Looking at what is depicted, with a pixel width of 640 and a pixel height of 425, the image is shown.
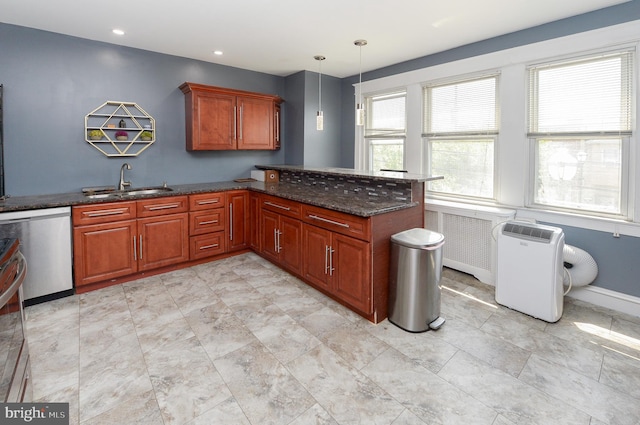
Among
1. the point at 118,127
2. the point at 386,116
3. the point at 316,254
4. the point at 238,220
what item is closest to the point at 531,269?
the point at 316,254

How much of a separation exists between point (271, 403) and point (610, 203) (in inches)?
126

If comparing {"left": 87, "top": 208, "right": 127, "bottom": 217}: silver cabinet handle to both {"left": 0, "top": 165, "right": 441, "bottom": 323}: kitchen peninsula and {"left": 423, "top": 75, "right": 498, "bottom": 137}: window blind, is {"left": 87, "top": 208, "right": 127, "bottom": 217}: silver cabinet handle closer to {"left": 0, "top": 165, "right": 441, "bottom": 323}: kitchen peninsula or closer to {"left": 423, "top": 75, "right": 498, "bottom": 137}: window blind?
{"left": 0, "top": 165, "right": 441, "bottom": 323}: kitchen peninsula

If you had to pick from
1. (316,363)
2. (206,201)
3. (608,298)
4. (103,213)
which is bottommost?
(316,363)

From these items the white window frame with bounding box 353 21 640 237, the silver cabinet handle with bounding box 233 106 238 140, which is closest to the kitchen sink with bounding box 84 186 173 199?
the silver cabinet handle with bounding box 233 106 238 140

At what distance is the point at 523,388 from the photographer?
6.48 ft

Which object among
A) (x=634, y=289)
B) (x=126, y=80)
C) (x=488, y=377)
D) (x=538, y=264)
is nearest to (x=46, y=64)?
(x=126, y=80)

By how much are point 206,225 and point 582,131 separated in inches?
154

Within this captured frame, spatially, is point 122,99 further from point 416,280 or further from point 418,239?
point 416,280

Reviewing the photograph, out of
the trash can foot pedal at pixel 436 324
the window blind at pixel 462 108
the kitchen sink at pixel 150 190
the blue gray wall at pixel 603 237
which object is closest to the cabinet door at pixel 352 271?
the trash can foot pedal at pixel 436 324

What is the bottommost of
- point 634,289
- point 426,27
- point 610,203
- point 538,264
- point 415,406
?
point 415,406

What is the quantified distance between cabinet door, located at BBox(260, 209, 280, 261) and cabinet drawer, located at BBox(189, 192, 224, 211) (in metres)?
0.54

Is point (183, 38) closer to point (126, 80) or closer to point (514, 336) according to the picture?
point (126, 80)

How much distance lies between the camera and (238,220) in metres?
4.34

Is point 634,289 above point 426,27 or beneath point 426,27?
beneath
